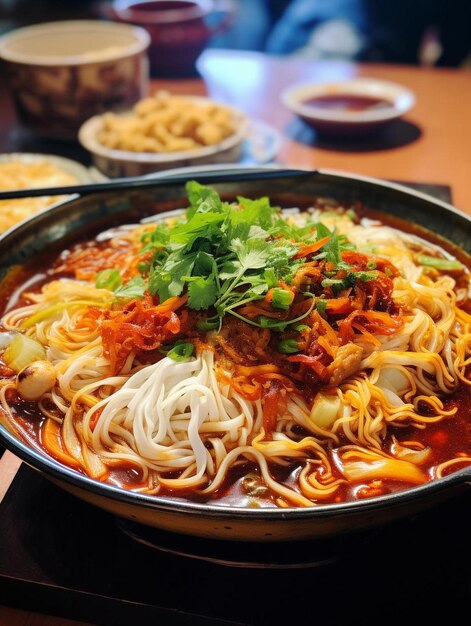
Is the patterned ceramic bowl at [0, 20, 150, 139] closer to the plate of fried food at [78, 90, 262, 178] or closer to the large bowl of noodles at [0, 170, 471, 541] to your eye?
the plate of fried food at [78, 90, 262, 178]

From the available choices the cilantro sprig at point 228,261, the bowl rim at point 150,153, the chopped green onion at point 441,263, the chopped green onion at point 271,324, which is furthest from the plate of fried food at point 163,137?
the chopped green onion at point 271,324

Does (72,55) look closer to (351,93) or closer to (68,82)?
(68,82)

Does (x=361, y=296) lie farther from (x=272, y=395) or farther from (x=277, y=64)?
(x=277, y=64)

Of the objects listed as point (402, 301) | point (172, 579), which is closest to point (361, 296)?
point (402, 301)

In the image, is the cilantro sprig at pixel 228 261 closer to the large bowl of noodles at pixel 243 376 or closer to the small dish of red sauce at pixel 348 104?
the large bowl of noodles at pixel 243 376

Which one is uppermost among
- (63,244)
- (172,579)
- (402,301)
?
(402,301)

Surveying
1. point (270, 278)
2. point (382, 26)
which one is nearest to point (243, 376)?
point (270, 278)
